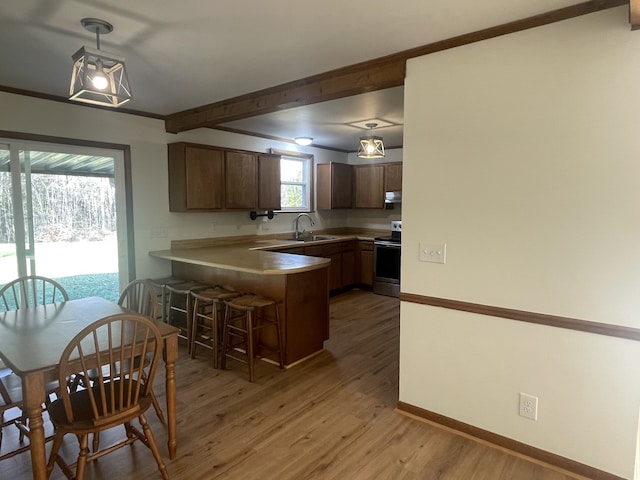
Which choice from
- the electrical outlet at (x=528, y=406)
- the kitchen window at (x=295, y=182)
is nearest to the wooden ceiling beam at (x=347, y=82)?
the electrical outlet at (x=528, y=406)

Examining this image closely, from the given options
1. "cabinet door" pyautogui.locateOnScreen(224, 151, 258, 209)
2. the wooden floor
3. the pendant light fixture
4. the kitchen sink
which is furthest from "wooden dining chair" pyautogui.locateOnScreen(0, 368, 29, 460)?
the kitchen sink

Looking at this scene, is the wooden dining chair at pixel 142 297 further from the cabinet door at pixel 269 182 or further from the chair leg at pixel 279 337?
the cabinet door at pixel 269 182

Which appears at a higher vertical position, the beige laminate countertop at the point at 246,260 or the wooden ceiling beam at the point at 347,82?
the wooden ceiling beam at the point at 347,82

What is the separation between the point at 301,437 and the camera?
2.37 metres

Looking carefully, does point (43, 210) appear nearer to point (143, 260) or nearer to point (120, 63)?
point (143, 260)

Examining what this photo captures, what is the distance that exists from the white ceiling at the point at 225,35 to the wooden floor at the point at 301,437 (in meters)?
2.42

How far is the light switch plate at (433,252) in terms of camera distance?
7.83 feet

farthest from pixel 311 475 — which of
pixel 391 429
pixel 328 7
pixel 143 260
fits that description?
pixel 143 260

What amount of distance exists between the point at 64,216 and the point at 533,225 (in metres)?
3.98

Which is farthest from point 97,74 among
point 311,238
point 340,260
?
point 340,260

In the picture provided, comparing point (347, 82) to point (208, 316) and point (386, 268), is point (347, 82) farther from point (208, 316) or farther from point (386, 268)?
point (386, 268)

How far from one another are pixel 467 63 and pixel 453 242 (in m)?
1.06

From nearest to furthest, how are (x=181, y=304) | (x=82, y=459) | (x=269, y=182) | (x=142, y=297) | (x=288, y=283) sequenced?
(x=82, y=459) → (x=142, y=297) → (x=288, y=283) → (x=181, y=304) → (x=269, y=182)

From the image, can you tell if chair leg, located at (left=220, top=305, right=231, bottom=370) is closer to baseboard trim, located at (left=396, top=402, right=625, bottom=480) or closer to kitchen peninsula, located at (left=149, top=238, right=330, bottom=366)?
kitchen peninsula, located at (left=149, top=238, right=330, bottom=366)
